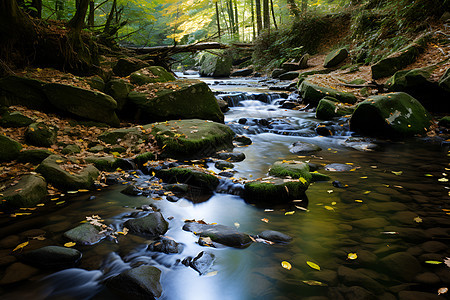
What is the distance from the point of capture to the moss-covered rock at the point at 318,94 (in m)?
9.87

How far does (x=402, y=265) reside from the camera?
2.53 meters

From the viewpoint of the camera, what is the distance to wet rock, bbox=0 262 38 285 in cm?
228

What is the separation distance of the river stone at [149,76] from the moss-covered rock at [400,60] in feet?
26.5

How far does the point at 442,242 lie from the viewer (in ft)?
9.24

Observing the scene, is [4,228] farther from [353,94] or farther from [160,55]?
[353,94]

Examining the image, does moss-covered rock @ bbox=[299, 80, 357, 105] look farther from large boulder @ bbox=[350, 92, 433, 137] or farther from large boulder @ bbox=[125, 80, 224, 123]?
large boulder @ bbox=[125, 80, 224, 123]

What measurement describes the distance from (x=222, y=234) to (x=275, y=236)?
2.02 ft

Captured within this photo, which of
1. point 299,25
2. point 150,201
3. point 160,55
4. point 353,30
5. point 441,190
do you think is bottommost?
point 441,190

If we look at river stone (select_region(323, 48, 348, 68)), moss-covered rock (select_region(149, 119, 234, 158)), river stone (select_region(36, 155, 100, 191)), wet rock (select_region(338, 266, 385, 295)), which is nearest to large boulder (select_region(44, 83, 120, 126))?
moss-covered rock (select_region(149, 119, 234, 158))

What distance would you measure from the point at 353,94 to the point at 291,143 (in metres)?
4.36

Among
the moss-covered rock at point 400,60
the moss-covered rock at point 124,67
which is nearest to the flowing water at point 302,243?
the moss-covered rock at point 124,67

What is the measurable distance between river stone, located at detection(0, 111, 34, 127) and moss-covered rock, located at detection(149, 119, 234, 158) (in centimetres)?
252

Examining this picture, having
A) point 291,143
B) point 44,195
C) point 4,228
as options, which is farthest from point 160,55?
point 4,228

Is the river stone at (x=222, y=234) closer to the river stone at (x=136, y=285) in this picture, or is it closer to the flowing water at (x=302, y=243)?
the flowing water at (x=302, y=243)
